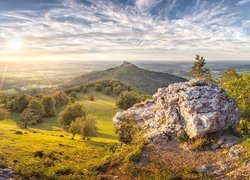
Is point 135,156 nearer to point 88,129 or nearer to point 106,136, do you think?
point 88,129

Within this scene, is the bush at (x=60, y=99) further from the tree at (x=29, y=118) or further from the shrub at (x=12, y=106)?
the tree at (x=29, y=118)

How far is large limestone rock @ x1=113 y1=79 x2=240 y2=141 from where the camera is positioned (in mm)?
34562

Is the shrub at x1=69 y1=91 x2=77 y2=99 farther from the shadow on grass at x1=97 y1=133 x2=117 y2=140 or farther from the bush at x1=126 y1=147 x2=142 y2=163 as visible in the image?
the bush at x1=126 y1=147 x2=142 y2=163

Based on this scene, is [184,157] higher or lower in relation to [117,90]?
higher

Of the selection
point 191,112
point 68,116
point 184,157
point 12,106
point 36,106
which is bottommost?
point 12,106

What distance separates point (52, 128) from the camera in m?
108

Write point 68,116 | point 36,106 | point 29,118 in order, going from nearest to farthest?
point 29,118
point 68,116
point 36,106

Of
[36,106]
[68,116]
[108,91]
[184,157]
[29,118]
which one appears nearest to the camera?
[184,157]

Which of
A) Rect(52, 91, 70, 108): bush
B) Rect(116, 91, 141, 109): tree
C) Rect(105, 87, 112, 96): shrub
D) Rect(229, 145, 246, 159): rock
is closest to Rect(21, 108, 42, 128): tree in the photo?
Rect(52, 91, 70, 108): bush

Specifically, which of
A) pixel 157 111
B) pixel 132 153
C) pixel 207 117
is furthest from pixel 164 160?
pixel 157 111

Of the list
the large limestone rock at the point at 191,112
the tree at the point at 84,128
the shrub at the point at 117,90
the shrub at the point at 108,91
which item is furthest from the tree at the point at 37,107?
the large limestone rock at the point at 191,112

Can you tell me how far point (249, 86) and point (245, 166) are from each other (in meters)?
17.6

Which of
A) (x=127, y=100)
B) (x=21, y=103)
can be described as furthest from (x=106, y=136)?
(x=127, y=100)

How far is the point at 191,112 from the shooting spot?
117 ft
